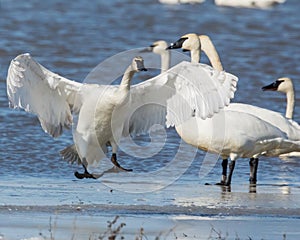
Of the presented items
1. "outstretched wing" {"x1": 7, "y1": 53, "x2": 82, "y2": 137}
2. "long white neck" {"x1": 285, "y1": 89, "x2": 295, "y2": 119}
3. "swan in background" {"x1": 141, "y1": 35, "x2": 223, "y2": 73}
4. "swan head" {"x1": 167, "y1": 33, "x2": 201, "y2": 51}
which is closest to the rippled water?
"outstretched wing" {"x1": 7, "y1": 53, "x2": 82, "y2": 137}

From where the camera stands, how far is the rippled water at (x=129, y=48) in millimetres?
10500

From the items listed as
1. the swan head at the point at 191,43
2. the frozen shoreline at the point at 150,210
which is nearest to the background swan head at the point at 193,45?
the swan head at the point at 191,43

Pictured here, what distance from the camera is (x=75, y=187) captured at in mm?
9688

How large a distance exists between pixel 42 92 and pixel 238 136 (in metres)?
2.04

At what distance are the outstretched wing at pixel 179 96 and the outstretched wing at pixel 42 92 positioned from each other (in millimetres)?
613

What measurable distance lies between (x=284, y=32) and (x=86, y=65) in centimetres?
627

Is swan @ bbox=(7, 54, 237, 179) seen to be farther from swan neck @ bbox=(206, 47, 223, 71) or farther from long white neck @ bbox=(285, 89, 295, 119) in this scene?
long white neck @ bbox=(285, 89, 295, 119)

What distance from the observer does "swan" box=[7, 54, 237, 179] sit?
9.13 meters

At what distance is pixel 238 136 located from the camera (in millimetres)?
10492

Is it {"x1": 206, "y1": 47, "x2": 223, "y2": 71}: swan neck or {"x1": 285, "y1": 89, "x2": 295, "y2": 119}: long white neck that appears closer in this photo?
{"x1": 206, "y1": 47, "x2": 223, "y2": 71}: swan neck

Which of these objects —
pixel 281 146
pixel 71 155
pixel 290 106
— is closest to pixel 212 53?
pixel 290 106

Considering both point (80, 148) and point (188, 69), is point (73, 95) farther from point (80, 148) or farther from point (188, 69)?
point (188, 69)

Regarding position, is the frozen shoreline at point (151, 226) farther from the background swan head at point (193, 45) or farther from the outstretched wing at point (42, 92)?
the background swan head at point (193, 45)

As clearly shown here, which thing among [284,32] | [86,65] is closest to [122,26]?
[284,32]
